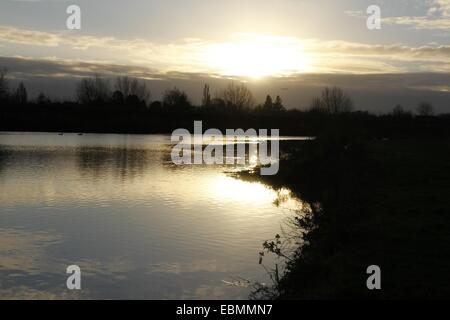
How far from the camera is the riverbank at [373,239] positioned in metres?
8.59

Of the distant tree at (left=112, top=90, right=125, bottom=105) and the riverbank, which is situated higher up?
the distant tree at (left=112, top=90, right=125, bottom=105)

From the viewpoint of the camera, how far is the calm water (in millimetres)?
10141

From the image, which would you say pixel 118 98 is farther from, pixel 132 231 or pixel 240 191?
pixel 132 231

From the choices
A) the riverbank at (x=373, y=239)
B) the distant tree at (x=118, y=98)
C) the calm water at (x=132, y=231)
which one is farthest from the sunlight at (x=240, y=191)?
the distant tree at (x=118, y=98)

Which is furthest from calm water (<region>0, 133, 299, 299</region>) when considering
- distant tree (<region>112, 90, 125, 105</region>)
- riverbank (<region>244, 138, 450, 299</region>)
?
distant tree (<region>112, 90, 125, 105</region>)

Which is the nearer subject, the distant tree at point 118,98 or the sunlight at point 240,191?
the sunlight at point 240,191

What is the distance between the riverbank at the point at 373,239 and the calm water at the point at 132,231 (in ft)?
3.62

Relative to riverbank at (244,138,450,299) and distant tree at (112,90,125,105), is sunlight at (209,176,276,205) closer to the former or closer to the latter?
riverbank at (244,138,450,299)

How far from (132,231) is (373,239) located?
6.47 m

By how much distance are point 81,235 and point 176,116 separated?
77430mm

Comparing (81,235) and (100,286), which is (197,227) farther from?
(100,286)

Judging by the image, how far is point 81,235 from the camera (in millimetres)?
13891

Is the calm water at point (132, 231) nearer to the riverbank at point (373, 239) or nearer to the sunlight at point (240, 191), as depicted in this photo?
the sunlight at point (240, 191)

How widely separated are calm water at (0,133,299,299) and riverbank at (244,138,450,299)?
1.10 m
